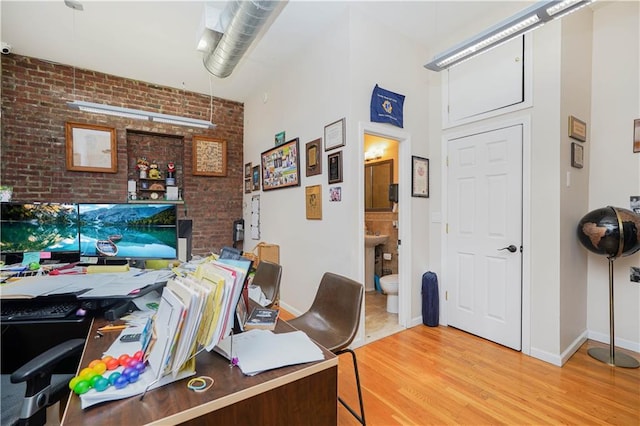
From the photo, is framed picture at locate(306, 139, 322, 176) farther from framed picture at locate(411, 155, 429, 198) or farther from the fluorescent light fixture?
the fluorescent light fixture

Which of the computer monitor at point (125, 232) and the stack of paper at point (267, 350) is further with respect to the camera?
the computer monitor at point (125, 232)

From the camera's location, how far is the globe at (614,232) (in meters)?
2.42

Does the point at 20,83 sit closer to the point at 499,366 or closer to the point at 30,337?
the point at 30,337

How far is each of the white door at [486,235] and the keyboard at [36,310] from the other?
128 inches

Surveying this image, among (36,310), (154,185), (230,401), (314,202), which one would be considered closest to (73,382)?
(230,401)

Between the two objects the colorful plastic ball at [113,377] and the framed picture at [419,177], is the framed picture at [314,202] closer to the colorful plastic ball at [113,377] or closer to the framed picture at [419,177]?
the framed picture at [419,177]

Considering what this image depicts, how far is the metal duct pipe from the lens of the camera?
7.55 ft

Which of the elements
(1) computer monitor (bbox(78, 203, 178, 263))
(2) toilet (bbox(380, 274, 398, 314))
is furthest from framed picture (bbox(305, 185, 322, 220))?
(1) computer monitor (bbox(78, 203, 178, 263))

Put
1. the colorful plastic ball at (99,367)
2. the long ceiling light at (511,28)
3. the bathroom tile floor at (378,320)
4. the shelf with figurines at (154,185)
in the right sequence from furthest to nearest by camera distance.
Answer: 1. the shelf with figurines at (154,185)
2. the bathroom tile floor at (378,320)
3. the long ceiling light at (511,28)
4. the colorful plastic ball at (99,367)

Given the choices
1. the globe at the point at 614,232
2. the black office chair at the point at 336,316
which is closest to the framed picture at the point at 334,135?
the black office chair at the point at 336,316

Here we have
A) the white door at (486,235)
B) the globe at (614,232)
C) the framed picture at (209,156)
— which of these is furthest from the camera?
the framed picture at (209,156)

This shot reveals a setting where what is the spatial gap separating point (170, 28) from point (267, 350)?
3479 millimetres

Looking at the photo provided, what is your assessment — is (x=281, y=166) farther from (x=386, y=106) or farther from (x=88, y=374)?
(x=88, y=374)

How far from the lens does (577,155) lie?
2.70 meters
